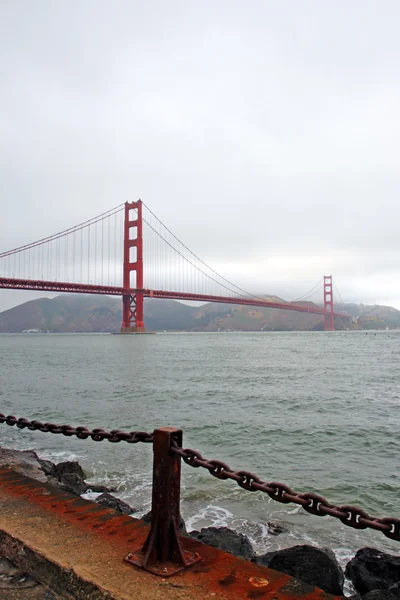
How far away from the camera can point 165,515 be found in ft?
5.85

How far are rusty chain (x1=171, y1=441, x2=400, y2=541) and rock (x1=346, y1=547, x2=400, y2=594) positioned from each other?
5.31 feet

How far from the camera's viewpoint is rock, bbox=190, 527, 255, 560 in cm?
328

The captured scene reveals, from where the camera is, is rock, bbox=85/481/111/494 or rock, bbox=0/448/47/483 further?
rock, bbox=85/481/111/494

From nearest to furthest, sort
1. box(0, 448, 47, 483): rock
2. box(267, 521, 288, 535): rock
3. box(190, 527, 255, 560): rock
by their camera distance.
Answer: box(190, 527, 255, 560): rock
box(0, 448, 47, 483): rock
box(267, 521, 288, 535): rock

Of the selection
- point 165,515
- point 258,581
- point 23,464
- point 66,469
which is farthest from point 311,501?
point 66,469

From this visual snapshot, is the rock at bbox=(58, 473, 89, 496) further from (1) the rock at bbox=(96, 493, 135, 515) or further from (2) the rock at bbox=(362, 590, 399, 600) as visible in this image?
(2) the rock at bbox=(362, 590, 399, 600)

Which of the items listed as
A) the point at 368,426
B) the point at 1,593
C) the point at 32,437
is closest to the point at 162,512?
the point at 1,593

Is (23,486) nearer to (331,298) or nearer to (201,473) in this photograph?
(201,473)

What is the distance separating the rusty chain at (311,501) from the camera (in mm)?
1513

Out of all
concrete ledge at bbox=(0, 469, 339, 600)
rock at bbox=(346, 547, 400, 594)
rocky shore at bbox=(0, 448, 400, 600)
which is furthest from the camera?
rock at bbox=(346, 547, 400, 594)

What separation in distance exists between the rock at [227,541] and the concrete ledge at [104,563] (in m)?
1.32

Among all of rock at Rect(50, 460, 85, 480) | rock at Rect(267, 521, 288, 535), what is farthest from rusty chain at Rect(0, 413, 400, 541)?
rock at Rect(50, 460, 85, 480)

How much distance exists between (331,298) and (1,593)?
84716 mm

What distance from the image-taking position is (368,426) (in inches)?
340
